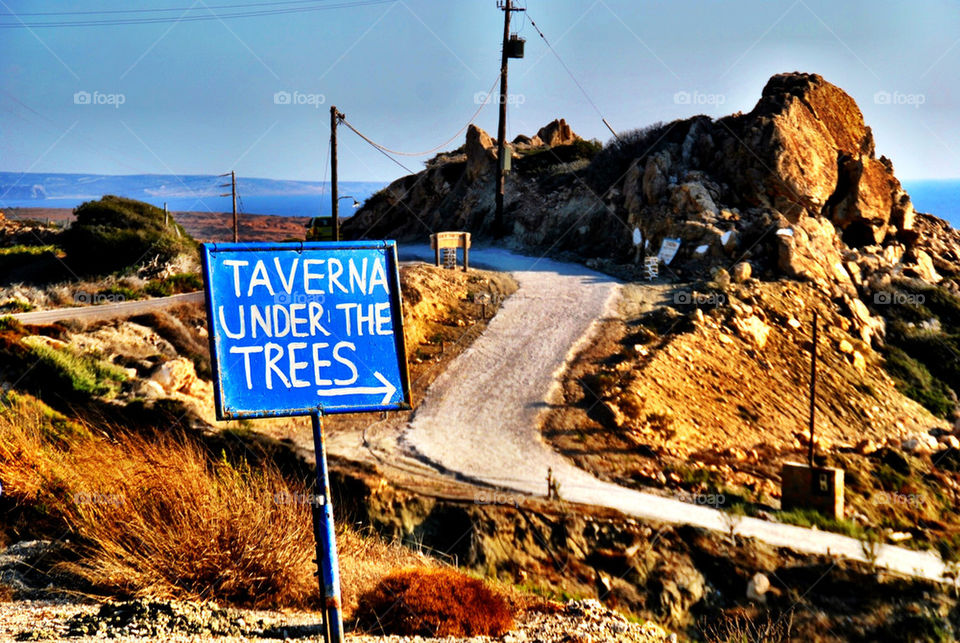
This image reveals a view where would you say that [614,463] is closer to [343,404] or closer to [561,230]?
[343,404]

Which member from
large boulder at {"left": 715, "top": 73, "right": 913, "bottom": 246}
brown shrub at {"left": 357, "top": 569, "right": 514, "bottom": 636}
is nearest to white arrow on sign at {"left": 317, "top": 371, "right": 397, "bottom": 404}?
brown shrub at {"left": 357, "top": 569, "right": 514, "bottom": 636}

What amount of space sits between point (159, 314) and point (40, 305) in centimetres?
401

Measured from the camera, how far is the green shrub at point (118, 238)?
3126 cm

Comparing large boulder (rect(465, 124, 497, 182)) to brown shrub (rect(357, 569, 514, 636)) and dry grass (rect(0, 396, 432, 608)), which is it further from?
brown shrub (rect(357, 569, 514, 636))

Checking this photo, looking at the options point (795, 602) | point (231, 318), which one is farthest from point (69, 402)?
point (795, 602)

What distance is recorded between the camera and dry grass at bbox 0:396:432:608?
677cm

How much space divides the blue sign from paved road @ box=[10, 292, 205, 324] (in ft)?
50.6

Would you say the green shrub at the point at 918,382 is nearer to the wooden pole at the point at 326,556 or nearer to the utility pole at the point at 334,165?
→ the utility pole at the point at 334,165

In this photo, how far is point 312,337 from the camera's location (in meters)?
5.18

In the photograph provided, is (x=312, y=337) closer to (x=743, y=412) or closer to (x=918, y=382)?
(x=743, y=412)

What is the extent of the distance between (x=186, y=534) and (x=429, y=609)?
210 cm

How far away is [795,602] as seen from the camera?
11.0 meters

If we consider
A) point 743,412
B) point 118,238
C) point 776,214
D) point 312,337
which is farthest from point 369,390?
point 118,238

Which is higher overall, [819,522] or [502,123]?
[502,123]
